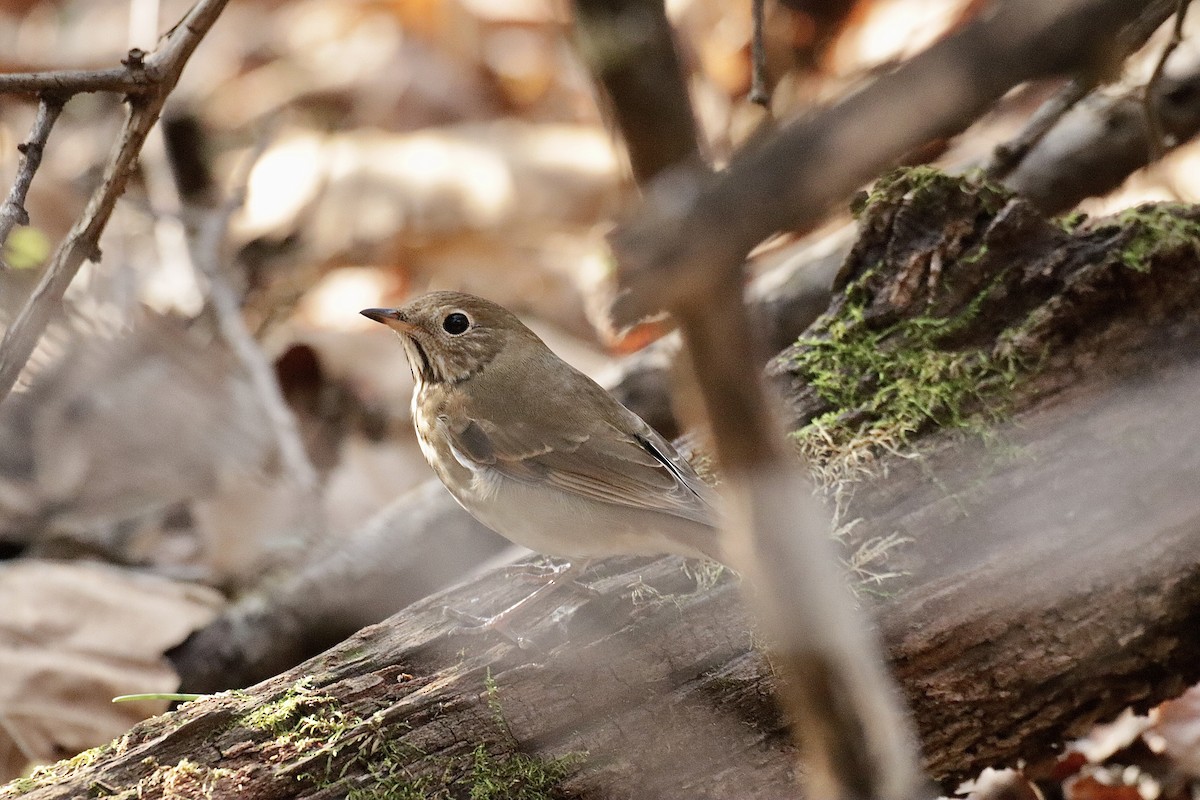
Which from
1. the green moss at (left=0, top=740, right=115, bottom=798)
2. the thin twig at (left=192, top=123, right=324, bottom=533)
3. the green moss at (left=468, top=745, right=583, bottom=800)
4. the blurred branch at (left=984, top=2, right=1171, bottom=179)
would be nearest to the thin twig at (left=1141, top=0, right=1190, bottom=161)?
the blurred branch at (left=984, top=2, right=1171, bottom=179)

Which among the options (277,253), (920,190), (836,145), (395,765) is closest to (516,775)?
(395,765)

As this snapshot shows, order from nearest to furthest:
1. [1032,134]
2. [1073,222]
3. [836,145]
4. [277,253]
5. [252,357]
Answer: [836,145] < [1073,222] < [1032,134] < [252,357] < [277,253]

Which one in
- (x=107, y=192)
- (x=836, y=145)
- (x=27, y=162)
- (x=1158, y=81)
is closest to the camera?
(x=836, y=145)

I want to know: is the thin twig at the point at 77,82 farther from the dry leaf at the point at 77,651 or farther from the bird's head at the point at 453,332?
the dry leaf at the point at 77,651

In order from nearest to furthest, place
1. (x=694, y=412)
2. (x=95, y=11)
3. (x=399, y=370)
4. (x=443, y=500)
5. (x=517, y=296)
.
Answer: (x=694, y=412)
(x=443, y=500)
(x=399, y=370)
(x=517, y=296)
(x=95, y=11)

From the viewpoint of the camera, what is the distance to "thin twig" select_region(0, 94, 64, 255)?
213 cm

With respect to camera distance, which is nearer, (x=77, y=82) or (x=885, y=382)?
(x=77, y=82)

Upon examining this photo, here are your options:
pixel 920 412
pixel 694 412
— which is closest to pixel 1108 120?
Answer: pixel 920 412

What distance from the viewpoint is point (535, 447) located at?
3.04m

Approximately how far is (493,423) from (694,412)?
Result: 1.96 meters

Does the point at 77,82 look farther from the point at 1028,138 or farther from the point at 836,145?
the point at 1028,138

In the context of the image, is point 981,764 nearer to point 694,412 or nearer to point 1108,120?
point 694,412

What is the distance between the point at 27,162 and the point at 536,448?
4.67 ft

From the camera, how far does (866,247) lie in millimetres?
3031
